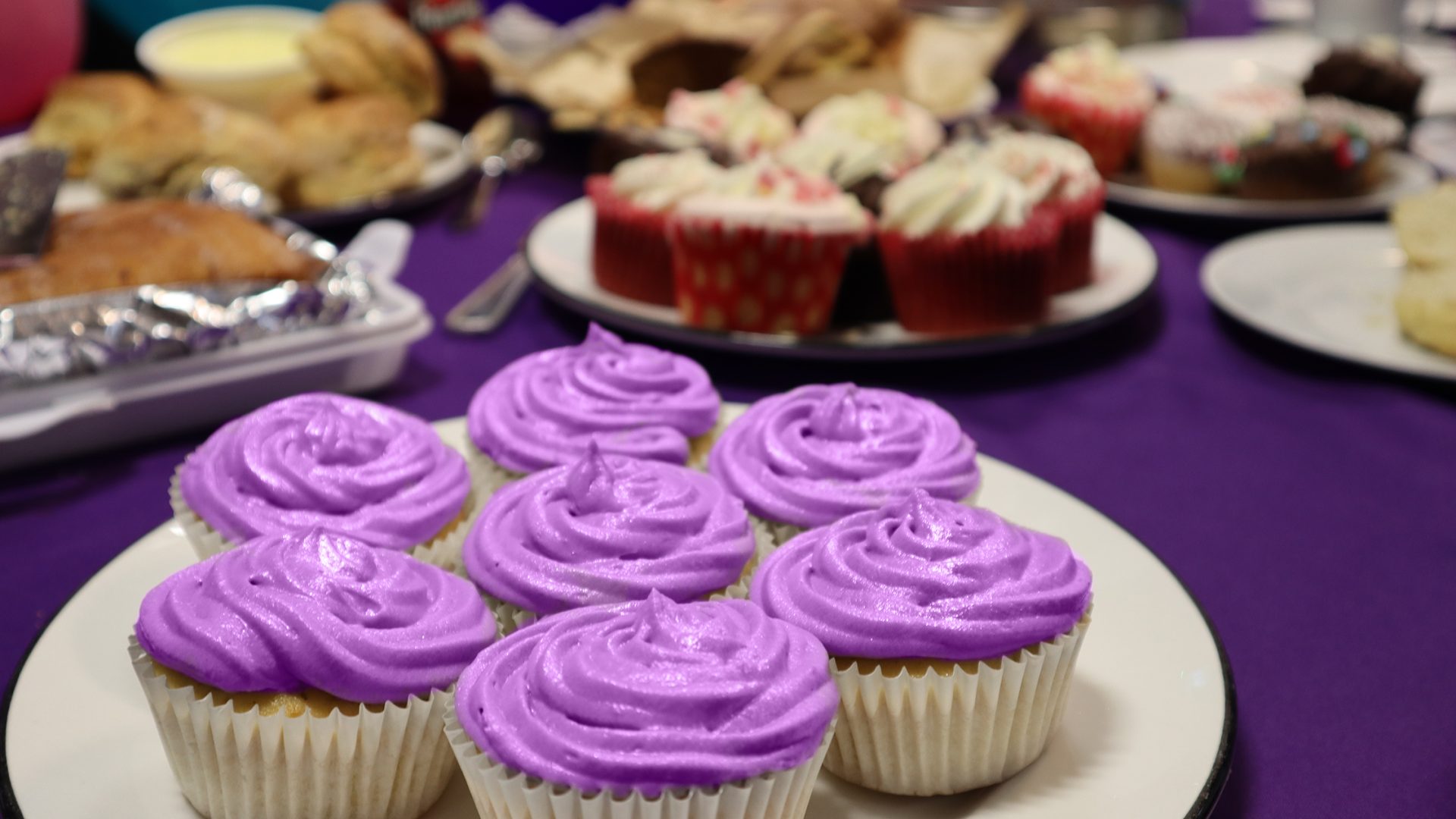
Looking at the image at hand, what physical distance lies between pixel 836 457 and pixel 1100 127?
2.19m

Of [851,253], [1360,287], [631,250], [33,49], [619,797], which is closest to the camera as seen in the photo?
[619,797]

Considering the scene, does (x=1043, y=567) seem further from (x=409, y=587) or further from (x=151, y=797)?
(x=151, y=797)

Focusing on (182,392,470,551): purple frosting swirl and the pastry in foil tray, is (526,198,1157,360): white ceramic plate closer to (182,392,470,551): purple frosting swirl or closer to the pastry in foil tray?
the pastry in foil tray

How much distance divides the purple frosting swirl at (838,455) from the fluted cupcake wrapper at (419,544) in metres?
0.36

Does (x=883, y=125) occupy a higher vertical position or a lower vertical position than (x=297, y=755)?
higher

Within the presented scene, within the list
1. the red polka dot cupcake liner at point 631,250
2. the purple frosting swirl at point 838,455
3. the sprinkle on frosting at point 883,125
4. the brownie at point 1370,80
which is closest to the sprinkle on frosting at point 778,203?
the red polka dot cupcake liner at point 631,250

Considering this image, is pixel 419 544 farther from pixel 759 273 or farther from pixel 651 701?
pixel 759 273

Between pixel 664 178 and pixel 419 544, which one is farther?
pixel 664 178

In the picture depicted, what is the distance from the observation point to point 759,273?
2543mm

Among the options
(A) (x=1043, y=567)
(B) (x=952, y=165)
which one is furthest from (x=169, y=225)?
(A) (x=1043, y=567)

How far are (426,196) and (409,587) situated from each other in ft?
6.99

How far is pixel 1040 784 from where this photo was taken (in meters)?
1.44

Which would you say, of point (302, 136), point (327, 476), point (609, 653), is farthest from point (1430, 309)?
point (302, 136)

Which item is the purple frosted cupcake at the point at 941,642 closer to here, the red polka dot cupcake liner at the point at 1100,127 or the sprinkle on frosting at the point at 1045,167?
the sprinkle on frosting at the point at 1045,167
